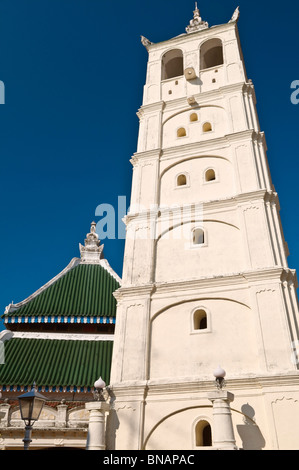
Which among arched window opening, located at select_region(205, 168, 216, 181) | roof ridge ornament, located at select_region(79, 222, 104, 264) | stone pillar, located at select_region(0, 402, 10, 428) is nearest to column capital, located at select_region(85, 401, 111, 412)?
stone pillar, located at select_region(0, 402, 10, 428)

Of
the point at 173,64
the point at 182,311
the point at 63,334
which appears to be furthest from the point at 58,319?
the point at 173,64

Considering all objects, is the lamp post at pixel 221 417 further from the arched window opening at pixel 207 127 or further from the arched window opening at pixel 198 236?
the arched window opening at pixel 207 127

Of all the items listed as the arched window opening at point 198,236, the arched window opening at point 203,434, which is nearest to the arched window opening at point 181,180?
the arched window opening at point 198,236

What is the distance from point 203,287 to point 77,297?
28.2 feet

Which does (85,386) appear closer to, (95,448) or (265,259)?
(95,448)

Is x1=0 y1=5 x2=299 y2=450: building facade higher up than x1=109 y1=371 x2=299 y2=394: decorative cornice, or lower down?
higher up

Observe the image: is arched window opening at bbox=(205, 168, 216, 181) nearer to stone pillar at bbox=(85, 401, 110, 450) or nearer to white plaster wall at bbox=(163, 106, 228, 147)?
white plaster wall at bbox=(163, 106, 228, 147)

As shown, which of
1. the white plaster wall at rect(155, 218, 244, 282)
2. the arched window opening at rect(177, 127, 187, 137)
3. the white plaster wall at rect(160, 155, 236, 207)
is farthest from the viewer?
the arched window opening at rect(177, 127, 187, 137)

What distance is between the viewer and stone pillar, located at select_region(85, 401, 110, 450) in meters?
12.9

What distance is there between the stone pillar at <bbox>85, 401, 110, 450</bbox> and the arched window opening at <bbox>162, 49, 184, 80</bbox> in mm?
21153

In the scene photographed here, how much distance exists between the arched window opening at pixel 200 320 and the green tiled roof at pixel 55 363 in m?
4.81

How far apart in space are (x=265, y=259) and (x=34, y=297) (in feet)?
42.0

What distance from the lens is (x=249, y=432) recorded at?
12.4m
